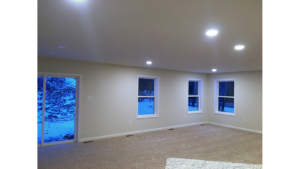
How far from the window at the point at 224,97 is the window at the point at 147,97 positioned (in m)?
2.97

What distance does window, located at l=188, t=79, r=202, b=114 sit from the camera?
24.4ft

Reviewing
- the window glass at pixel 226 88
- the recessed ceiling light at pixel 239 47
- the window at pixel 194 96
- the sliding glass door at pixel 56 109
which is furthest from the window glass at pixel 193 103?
the sliding glass door at pixel 56 109

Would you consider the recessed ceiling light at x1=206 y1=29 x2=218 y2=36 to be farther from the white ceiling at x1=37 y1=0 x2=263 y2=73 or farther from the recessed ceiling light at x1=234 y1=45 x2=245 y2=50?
the recessed ceiling light at x1=234 y1=45 x2=245 y2=50

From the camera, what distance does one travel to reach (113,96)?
534 centimetres

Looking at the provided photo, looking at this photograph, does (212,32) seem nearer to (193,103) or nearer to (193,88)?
(193,88)

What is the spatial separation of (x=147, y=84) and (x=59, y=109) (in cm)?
294

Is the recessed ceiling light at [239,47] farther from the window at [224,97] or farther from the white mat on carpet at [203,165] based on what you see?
the window at [224,97]

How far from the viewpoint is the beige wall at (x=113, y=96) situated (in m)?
4.79

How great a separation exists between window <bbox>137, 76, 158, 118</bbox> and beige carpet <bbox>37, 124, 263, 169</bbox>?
93cm

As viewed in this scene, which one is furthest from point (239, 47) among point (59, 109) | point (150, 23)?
point (59, 109)

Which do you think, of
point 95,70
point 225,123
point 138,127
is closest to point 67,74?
point 95,70

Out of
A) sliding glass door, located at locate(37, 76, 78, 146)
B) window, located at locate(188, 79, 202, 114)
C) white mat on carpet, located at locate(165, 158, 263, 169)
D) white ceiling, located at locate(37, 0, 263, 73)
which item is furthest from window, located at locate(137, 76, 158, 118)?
white ceiling, located at locate(37, 0, 263, 73)
